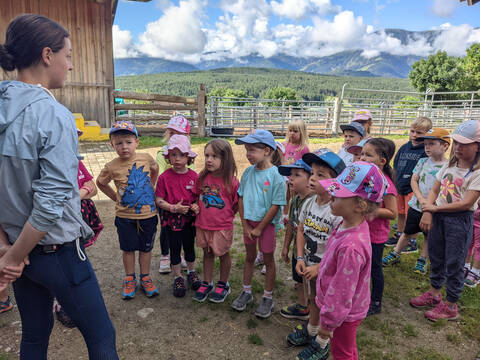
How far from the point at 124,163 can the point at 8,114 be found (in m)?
1.85

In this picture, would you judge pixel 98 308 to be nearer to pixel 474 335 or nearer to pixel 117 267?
pixel 117 267

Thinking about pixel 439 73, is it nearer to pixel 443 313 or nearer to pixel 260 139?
pixel 443 313

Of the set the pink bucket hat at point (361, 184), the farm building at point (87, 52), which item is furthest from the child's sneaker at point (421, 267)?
the farm building at point (87, 52)

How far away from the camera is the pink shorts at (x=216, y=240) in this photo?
3.16 metres

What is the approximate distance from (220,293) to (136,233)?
1004 millimetres

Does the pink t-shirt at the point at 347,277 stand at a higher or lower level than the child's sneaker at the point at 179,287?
higher

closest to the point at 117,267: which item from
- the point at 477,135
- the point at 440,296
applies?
the point at 440,296

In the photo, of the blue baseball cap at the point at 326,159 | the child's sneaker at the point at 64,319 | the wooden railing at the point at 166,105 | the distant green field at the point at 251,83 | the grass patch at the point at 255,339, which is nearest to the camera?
the blue baseball cap at the point at 326,159

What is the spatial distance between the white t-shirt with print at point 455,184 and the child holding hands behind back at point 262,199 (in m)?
1.46

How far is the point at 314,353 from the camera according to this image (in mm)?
2564

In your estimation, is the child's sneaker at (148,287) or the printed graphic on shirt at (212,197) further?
the child's sneaker at (148,287)

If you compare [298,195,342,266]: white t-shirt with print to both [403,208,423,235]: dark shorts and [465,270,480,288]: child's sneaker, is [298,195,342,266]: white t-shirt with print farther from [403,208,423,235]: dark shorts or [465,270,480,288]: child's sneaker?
[465,270,480,288]: child's sneaker

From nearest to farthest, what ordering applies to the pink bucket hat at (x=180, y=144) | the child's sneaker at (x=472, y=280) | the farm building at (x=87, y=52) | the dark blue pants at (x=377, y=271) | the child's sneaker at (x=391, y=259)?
the dark blue pants at (x=377, y=271), the pink bucket hat at (x=180, y=144), the child's sneaker at (x=472, y=280), the child's sneaker at (x=391, y=259), the farm building at (x=87, y=52)

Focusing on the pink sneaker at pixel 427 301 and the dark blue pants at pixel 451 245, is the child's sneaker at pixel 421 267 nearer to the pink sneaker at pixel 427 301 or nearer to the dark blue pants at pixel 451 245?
the pink sneaker at pixel 427 301
